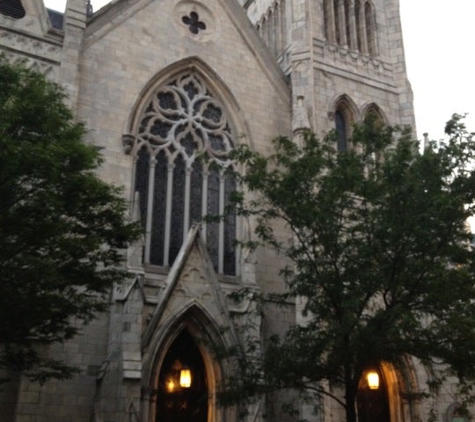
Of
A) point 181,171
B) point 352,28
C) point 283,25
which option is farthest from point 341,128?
point 181,171

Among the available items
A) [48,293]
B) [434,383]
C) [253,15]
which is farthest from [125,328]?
[253,15]

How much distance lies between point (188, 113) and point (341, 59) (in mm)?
7069

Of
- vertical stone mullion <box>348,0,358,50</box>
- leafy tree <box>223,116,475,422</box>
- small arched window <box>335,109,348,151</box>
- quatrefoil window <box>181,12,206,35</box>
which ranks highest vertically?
vertical stone mullion <box>348,0,358,50</box>

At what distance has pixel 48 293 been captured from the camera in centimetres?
1217

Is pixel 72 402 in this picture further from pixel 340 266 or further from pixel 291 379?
pixel 340 266

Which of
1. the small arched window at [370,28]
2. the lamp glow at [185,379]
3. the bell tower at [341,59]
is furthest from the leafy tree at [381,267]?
the small arched window at [370,28]

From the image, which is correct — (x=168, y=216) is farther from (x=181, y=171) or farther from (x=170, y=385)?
(x=170, y=385)

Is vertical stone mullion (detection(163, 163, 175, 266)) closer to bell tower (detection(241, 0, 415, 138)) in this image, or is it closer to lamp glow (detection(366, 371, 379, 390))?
bell tower (detection(241, 0, 415, 138))

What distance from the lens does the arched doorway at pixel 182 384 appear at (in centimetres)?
→ 1759

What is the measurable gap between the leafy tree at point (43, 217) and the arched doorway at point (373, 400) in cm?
1007

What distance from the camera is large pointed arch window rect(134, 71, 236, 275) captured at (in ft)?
64.2

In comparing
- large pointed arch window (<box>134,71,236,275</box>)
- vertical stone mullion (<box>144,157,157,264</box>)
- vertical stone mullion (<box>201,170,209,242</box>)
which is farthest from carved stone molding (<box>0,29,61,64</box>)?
vertical stone mullion (<box>201,170,209,242</box>)

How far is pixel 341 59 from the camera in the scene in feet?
81.0

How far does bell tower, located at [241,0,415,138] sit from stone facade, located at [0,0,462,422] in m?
0.05
